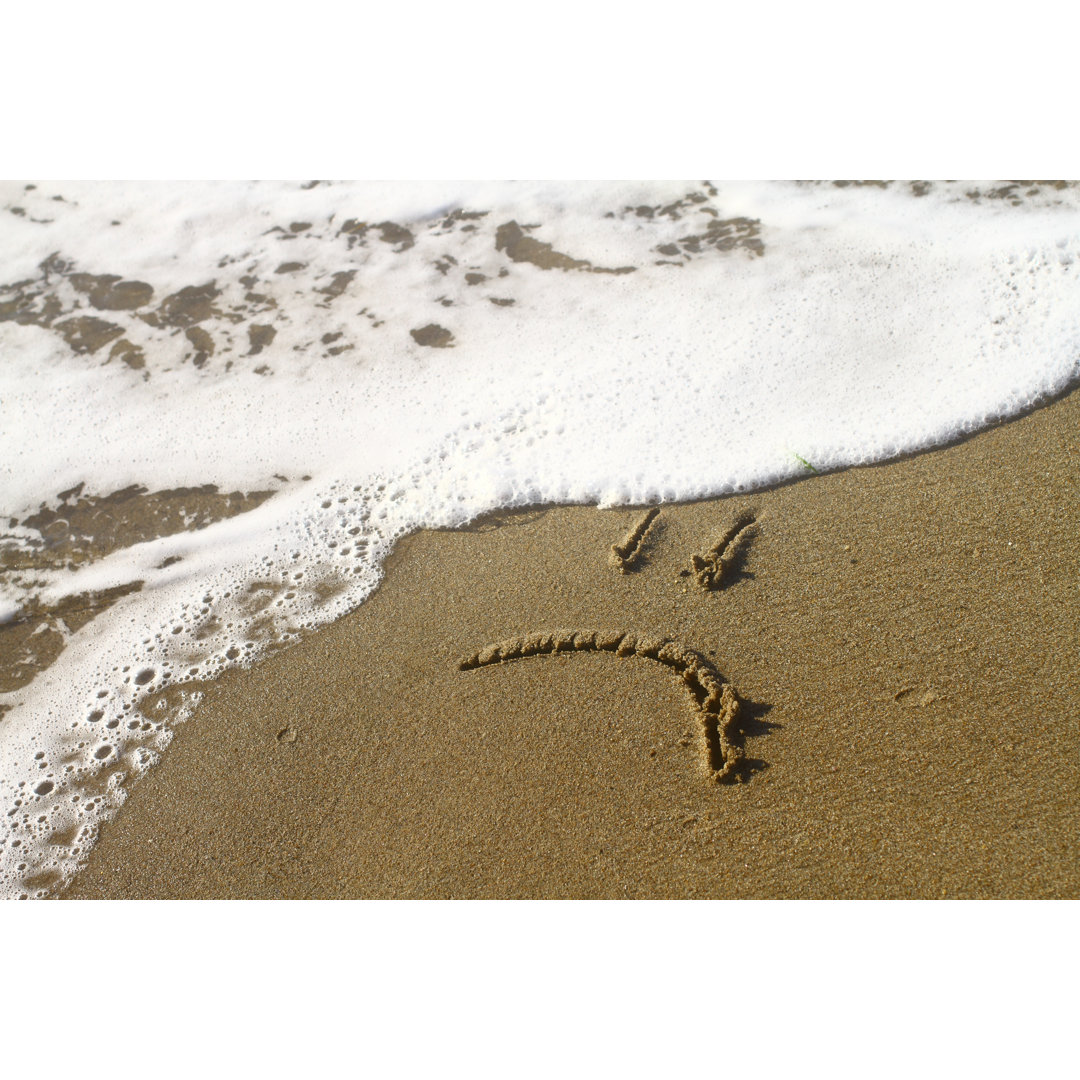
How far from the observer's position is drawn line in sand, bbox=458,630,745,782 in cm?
185

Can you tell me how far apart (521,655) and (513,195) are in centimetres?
234

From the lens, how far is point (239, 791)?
1957 mm

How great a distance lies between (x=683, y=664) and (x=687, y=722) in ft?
0.51

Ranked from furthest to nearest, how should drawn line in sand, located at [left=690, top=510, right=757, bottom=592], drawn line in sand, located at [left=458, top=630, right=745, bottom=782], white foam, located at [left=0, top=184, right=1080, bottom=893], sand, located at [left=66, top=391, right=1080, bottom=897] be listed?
1. white foam, located at [left=0, top=184, right=1080, bottom=893]
2. drawn line in sand, located at [left=690, top=510, right=757, bottom=592]
3. drawn line in sand, located at [left=458, top=630, right=745, bottom=782]
4. sand, located at [left=66, top=391, right=1080, bottom=897]

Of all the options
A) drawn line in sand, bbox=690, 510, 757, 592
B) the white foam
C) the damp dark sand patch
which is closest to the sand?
drawn line in sand, bbox=690, 510, 757, 592

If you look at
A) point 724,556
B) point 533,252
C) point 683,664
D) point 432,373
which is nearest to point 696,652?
point 683,664

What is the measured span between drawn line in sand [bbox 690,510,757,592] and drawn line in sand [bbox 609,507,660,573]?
0.16 metres

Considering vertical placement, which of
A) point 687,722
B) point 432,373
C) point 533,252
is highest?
point 533,252

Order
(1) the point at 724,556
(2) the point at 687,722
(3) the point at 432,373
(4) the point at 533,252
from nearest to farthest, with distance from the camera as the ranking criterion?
(2) the point at 687,722 < (1) the point at 724,556 < (3) the point at 432,373 < (4) the point at 533,252

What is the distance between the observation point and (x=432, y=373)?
2.91 meters

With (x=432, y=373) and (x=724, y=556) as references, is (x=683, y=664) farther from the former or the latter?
(x=432, y=373)

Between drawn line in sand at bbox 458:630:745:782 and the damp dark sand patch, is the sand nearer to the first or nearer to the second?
drawn line in sand at bbox 458:630:745:782

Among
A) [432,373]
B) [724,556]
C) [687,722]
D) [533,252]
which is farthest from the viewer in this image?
[533,252]

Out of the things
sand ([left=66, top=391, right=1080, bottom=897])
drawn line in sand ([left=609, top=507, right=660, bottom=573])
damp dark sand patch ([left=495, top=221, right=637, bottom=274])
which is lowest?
sand ([left=66, top=391, right=1080, bottom=897])
